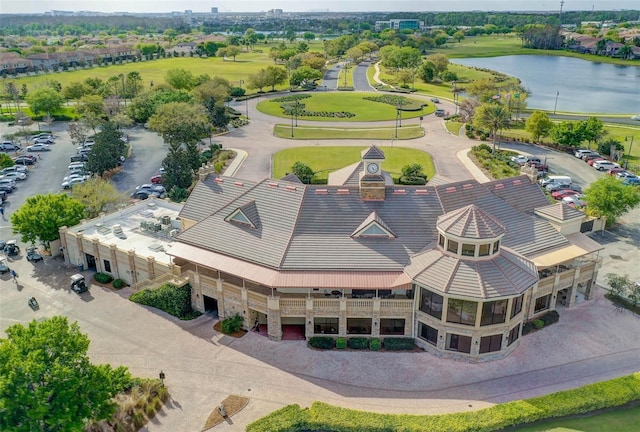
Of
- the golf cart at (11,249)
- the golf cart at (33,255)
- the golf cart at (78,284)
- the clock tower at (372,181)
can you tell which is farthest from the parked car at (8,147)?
the clock tower at (372,181)

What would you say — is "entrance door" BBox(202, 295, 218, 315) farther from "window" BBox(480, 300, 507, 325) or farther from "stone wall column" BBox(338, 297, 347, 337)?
"window" BBox(480, 300, 507, 325)

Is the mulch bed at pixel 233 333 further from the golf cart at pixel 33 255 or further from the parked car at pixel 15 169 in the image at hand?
the parked car at pixel 15 169

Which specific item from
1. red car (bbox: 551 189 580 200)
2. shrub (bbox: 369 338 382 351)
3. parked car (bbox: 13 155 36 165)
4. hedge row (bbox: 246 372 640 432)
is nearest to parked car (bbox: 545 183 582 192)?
red car (bbox: 551 189 580 200)

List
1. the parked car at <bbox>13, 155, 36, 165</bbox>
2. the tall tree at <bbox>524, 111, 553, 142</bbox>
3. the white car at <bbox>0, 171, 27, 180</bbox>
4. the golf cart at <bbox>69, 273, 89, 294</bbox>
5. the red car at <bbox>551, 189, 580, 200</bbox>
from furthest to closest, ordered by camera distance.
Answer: the tall tree at <bbox>524, 111, 553, 142</bbox>
the parked car at <bbox>13, 155, 36, 165</bbox>
the white car at <bbox>0, 171, 27, 180</bbox>
the red car at <bbox>551, 189, 580, 200</bbox>
the golf cart at <bbox>69, 273, 89, 294</bbox>

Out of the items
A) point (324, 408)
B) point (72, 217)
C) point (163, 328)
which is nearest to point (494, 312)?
point (324, 408)

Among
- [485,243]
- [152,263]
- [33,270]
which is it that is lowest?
[33,270]

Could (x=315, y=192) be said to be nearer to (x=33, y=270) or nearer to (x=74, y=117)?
(x=33, y=270)

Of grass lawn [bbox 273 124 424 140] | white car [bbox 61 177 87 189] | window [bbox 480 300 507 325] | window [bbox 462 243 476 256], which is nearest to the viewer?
window [bbox 480 300 507 325]
